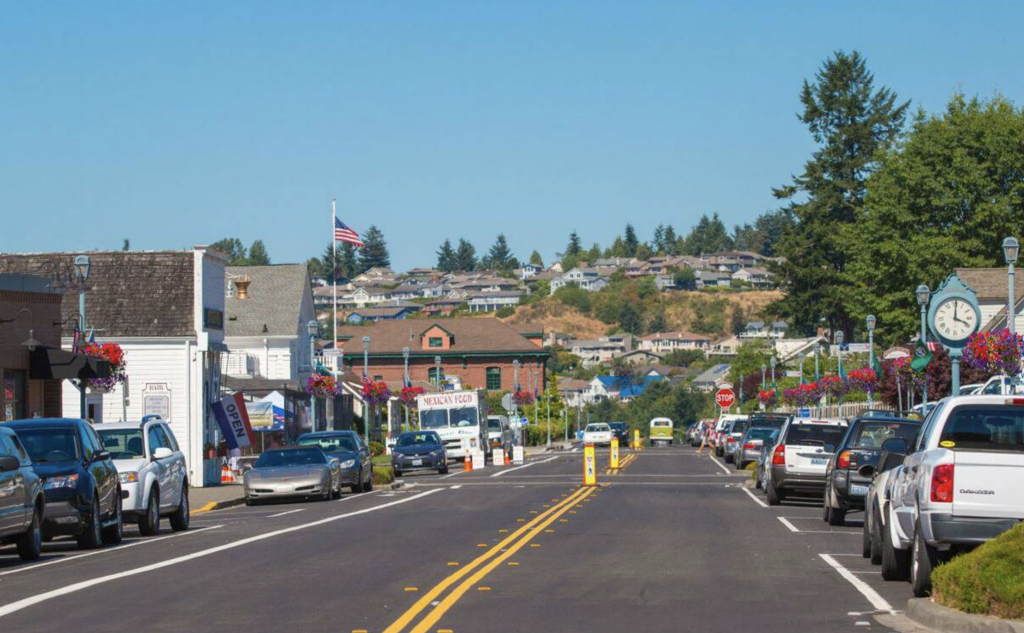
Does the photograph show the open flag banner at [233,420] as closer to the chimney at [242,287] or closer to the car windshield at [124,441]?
the car windshield at [124,441]

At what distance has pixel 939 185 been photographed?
69.9 m

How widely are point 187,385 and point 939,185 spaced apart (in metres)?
39.3

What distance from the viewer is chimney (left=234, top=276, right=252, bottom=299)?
66.4 meters

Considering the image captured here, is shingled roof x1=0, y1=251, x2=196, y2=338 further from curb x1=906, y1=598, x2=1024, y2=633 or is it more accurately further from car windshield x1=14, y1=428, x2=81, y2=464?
curb x1=906, y1=598, x2=1024, y2=633

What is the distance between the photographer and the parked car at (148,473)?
22.9m

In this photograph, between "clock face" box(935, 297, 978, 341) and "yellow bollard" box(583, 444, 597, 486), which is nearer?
"clock face" box(935, 297, 978, 341)

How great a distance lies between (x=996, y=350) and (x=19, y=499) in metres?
21.9

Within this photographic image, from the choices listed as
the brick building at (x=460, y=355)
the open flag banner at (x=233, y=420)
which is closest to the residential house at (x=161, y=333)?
the open flag banner at (x=233, y=420)

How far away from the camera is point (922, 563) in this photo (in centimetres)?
1355

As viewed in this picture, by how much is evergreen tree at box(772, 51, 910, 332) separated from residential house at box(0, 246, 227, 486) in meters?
52.8

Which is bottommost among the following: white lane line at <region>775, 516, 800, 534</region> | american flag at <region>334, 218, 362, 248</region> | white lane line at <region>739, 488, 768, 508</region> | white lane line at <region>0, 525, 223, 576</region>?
white lane line at <region>739, 488, 768, 508</region>

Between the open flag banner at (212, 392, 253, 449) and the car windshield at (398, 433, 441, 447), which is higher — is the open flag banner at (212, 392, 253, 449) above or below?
above

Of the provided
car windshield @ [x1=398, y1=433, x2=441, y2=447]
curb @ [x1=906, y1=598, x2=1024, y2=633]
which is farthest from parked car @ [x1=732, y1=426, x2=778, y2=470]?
curb @ [x1=906, y1=598, x2=1024, y2=633]

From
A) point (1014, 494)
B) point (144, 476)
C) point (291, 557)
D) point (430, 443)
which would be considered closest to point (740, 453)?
point (430, 443)
